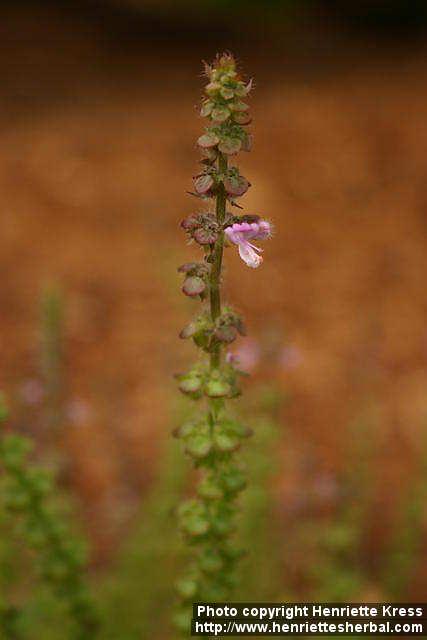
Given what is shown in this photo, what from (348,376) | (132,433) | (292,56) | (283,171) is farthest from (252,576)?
(292,56)

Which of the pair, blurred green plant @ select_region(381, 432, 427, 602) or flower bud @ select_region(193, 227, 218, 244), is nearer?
flower bud @ select_region(193, 227, 218, 244)

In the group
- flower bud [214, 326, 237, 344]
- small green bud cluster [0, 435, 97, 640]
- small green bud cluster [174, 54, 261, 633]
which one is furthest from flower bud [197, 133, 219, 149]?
small green bud cluster [0, 435, 97, 640]

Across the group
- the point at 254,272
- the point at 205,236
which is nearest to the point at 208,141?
the point at 205,236

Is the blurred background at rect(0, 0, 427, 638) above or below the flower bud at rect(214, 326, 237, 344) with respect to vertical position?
above

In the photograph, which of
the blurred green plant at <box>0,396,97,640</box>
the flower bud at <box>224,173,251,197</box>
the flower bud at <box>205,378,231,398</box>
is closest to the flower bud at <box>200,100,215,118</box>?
the flower bud at <box>224,173,251,197</box>

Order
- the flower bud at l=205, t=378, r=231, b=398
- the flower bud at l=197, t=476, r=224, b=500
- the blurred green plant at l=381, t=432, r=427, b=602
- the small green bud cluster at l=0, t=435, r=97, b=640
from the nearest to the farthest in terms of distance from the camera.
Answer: the flower bud at l=205, t=378, r=231, b=398 < the flower bud at l=197, t=476, r=224, b=500 < the small green bud cluster at l=0, t=435, r=97, b=640 < the blurred green plant at l=381, t=432, r=427, b=602

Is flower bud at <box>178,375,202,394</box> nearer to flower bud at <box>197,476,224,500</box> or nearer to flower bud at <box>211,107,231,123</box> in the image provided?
flower bud at <box>197,476,224,500</box>

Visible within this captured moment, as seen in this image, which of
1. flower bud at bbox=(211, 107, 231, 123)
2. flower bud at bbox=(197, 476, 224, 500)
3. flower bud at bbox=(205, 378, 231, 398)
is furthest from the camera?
flower bud at bbox=(197, 476, 224, 500)

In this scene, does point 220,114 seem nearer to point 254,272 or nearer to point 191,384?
point 191,384

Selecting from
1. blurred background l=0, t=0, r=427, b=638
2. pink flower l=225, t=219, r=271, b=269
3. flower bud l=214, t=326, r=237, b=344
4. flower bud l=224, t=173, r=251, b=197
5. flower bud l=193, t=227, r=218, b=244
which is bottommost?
flower bud l=214, t=326, r=237, b=344
